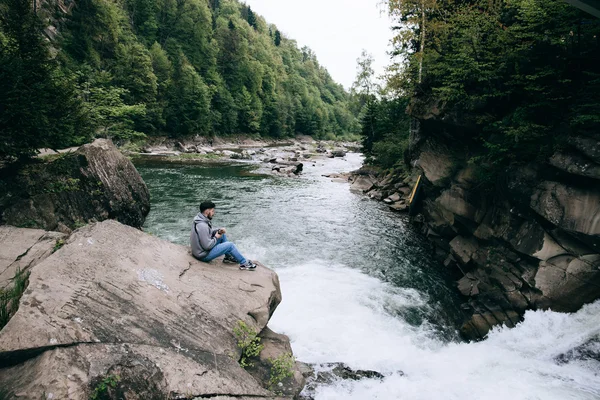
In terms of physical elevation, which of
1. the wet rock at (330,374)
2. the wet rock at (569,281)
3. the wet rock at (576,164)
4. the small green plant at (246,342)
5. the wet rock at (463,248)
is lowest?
the wet rock at (330,374)

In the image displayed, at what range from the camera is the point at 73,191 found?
10.8 metres

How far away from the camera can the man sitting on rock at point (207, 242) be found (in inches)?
283

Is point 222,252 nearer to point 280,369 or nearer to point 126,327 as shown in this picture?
point 280,369

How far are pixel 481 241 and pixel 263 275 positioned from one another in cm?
826

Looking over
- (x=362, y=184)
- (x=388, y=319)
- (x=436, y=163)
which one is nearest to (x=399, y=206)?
(x=362, y=184)

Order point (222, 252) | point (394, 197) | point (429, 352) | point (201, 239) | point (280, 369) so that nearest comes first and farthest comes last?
point (280, 369) < point (201, 239) < point (222, 252) < point (429, 352) < point (394, 197)

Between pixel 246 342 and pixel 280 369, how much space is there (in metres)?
0.77

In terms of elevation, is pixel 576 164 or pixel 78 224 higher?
pixel 576 164

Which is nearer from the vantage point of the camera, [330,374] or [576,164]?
[330,374]

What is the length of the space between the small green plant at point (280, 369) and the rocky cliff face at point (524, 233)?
235 inches

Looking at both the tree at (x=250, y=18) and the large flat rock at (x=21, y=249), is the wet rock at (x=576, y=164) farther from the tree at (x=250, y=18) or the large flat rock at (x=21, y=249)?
the tree at (x=250, y=18)

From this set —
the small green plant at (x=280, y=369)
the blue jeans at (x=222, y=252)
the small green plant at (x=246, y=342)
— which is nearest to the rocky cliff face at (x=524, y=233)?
the small green plant at (x=280, y=369)

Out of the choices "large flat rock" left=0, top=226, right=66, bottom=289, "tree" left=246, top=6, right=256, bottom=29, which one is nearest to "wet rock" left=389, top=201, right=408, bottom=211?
"large flat rock" left=0, top=226, right=66, bottom=289

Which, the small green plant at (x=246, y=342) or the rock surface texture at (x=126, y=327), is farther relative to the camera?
the small green plant at (x=246, y=342)
